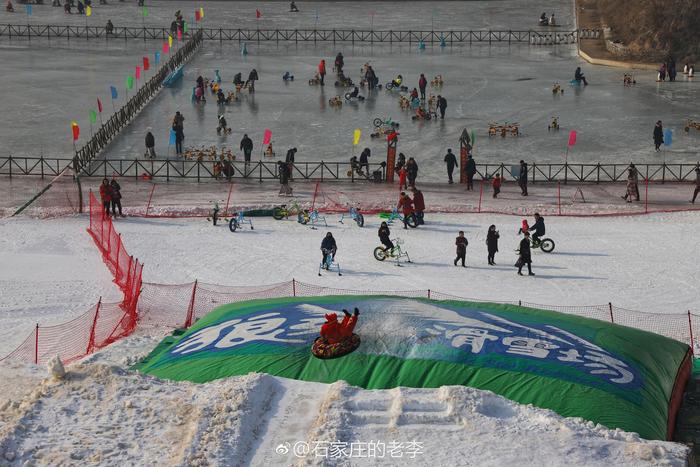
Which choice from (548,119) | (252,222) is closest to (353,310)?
(252,222)

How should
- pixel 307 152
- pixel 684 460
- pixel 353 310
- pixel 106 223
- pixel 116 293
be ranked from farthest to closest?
pixel 307 152 < pixel 106 223 < pixel 116 293 < pixel 353 310 < pixel 684 460

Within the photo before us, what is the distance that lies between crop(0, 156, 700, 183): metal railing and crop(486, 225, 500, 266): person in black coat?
7975 millimetres

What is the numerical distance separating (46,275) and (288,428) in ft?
40.8

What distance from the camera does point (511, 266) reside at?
2744 centimetres

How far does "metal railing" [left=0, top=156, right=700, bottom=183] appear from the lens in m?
35.7

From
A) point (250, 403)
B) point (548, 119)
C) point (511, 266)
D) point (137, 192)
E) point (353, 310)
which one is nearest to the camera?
point (250, 403)

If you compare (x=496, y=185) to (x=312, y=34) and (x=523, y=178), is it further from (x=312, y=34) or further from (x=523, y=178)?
(x=312, y=34)

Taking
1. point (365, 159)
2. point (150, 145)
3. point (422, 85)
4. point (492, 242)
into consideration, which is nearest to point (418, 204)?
point (492, 242)

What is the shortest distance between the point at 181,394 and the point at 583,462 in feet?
19.2

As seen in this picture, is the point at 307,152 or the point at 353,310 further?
the point at 307,152

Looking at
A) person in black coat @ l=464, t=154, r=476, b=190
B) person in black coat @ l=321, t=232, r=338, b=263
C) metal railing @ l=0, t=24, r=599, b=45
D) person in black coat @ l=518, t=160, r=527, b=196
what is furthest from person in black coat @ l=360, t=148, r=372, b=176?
metal railing @ l=0, t=24, r=599, b=45

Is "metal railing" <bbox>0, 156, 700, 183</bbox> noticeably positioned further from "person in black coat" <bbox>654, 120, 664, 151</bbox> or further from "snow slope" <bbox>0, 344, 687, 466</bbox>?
"snow slope" <bbox>0, 344, 687, 466</bbox>

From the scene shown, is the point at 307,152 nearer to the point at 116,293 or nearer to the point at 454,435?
the point at 116,293

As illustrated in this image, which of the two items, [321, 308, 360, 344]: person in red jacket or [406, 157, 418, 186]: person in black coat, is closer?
[321, 308, 360, 344]: person in red jacket
